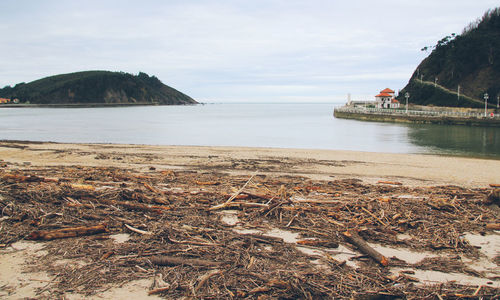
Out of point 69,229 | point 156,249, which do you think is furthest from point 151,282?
point 69,229

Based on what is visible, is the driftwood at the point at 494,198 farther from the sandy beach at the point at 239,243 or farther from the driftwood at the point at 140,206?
the driftwood at the point at 140,206

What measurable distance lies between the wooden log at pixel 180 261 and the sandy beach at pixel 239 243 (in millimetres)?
14

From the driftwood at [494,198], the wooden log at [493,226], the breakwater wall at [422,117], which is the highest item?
the breakwater wall at [422,117]

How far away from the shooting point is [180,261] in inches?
167

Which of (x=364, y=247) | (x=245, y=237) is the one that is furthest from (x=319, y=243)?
(x=245, y=237)

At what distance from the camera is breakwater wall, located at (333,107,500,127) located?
53.2 meters

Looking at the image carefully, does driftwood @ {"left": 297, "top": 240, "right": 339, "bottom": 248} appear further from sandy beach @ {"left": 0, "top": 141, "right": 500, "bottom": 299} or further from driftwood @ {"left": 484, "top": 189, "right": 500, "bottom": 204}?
driftwood @ {"left": 484, "top": 189, "right": 500, "bottom": 204}

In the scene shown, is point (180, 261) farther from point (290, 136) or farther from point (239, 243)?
point (290, 136)

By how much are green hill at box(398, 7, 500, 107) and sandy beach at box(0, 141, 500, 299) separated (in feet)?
286

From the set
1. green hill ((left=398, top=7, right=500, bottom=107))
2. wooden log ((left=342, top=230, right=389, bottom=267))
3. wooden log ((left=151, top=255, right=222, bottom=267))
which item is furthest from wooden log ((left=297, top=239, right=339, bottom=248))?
green hill ((left=398, top=7, right=500, bottom=107))

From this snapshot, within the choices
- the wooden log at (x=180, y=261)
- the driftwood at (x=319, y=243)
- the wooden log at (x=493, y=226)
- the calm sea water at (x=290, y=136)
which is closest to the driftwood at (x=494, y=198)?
the wooden log at (x=493, y=226)

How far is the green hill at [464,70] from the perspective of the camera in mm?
86525

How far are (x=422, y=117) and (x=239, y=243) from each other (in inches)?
2530

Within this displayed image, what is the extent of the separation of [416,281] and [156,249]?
327 centimetres
